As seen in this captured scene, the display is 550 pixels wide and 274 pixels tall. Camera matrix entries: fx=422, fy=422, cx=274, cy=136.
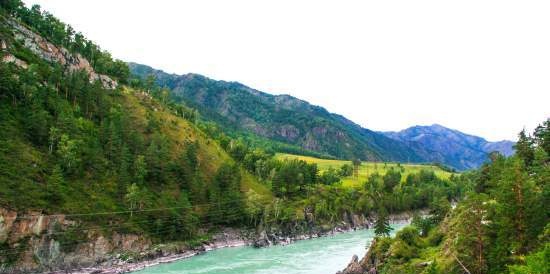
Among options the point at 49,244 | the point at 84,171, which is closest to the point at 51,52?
the point at 84,171

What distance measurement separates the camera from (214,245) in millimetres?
101375

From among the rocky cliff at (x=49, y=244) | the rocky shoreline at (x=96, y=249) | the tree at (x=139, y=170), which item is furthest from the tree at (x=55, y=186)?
the tree at (x=139, y=170)

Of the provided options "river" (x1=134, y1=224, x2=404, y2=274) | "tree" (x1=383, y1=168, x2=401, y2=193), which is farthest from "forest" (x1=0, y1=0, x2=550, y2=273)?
"tree" (x1=383, y1=168, x2=401, y2=193)

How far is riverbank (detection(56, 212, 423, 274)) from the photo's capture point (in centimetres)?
7812

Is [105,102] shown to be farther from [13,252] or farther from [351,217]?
[351,217]

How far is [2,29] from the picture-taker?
400 ft

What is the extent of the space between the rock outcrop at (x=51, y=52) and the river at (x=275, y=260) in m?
74.8

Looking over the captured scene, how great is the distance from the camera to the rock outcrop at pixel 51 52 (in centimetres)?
12966

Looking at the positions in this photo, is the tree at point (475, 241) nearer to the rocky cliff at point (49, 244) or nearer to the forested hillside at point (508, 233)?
the forested hillside at point (508, 233)

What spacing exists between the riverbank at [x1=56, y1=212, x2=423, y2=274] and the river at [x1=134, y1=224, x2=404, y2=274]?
2.13m

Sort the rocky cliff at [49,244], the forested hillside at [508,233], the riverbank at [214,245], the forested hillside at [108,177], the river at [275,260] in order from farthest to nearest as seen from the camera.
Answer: the river at [275,260], the riverbank at [214,245], the forested hillside at [108,177], the rocky cliff at [49,244], the forested hillside at [508,233]

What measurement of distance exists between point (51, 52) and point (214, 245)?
86.2 meters

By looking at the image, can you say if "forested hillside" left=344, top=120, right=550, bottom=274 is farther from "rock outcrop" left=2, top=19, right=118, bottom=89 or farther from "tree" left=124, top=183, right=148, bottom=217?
"rock outcrop" left=2, top=19, right=118, bottom=89

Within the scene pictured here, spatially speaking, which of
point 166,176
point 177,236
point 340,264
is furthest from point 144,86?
point 340,264
